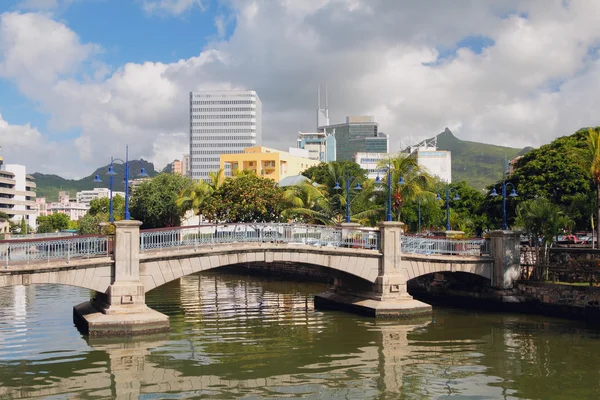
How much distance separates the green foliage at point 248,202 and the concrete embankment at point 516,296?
14.2 meters

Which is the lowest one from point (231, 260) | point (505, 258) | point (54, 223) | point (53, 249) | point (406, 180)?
point (505, 258)

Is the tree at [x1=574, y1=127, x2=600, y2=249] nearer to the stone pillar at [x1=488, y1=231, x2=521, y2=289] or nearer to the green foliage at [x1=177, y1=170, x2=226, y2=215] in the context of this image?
the stone pillar at [x1=488, y1=231, x2=521, y2=289]

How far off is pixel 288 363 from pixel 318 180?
69211 millimetres

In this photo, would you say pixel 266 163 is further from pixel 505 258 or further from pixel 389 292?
pixel 389 292

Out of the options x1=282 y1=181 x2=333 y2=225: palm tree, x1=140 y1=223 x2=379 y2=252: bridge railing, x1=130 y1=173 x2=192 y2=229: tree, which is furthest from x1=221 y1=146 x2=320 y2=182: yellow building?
x1=140 y1=223 x2=379 y2=252: bridge railing

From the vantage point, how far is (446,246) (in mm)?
35188

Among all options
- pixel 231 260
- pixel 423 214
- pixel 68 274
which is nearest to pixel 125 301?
pixel 68 274

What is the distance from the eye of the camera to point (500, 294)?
113ft

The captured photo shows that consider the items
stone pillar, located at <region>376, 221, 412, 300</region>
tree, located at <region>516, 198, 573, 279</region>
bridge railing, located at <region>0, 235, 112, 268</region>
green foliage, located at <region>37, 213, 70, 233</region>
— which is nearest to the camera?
bridge railing, located at <region>0, 235, 112, 268</region>

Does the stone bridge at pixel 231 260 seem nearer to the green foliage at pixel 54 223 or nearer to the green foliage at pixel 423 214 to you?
the green foliage at pixel 423 214

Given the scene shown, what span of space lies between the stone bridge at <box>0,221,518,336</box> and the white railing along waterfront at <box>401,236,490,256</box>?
0.18 ft

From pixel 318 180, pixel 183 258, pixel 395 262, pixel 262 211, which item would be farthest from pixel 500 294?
pixel 318 180

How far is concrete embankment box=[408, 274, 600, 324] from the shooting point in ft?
100

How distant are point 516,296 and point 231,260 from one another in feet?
52.0
